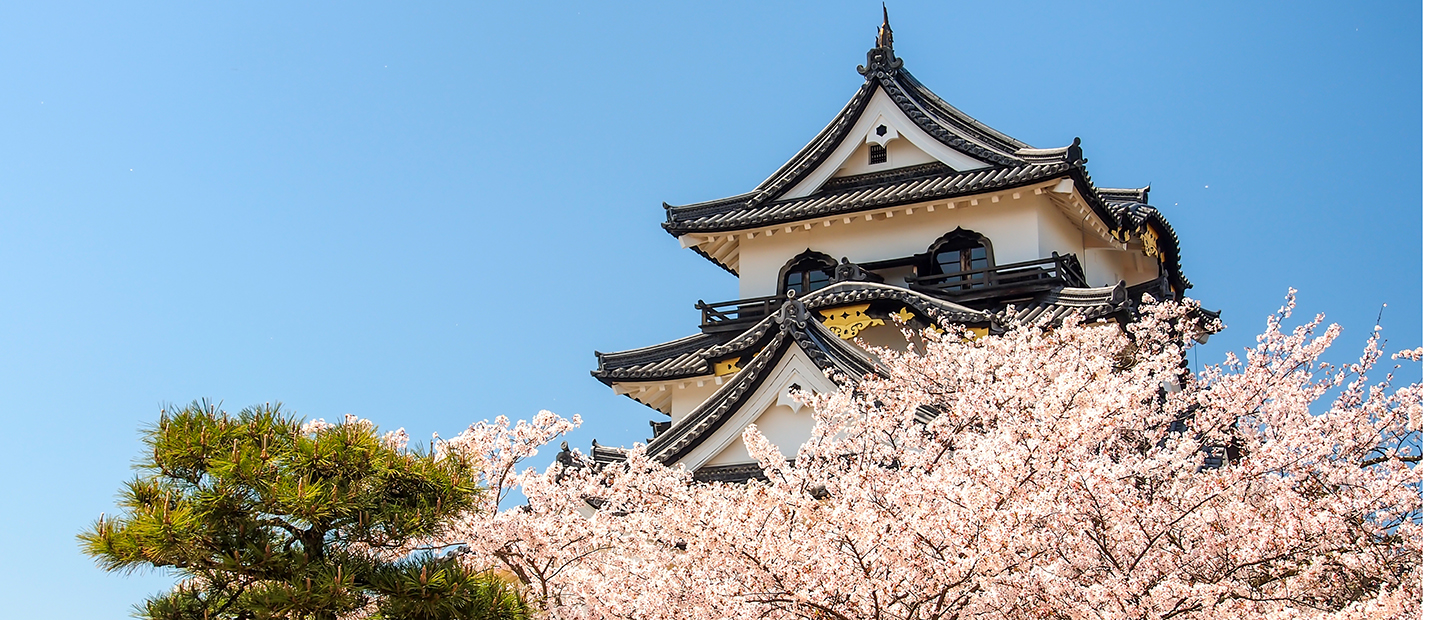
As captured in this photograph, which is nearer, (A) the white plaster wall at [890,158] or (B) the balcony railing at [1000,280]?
(B) the balcony railing at [1000,280]

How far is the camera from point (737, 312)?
829 inches

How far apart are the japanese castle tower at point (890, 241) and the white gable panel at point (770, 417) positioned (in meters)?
0.45

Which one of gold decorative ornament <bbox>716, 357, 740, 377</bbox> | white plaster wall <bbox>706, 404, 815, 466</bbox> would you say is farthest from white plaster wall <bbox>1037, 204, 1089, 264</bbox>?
white plaster wall <bbox>706, 404, 815, 466</bbox>

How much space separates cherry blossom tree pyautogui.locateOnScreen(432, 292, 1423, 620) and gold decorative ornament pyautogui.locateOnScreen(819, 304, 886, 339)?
7555 millimetres

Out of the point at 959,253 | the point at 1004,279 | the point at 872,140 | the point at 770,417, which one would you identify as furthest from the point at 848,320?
the point at 872,140

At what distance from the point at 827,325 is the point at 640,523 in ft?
28.7

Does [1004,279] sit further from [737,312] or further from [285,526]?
[285,526]

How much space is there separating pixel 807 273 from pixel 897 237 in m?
1.74

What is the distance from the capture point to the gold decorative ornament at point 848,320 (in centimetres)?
1873

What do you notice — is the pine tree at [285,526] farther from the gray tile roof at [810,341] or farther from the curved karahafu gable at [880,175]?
the curved karahafu gable at [880,175]

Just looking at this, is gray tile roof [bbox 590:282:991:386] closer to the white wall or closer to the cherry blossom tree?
the white wall

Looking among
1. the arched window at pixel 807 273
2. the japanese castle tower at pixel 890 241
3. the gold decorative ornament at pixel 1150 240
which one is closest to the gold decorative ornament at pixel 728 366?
the japanese castle tower at pixel 890 241

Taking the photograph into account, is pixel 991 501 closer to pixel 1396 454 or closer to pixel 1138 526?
pixel 1138 526

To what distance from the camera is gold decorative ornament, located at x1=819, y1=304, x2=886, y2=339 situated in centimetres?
1873
